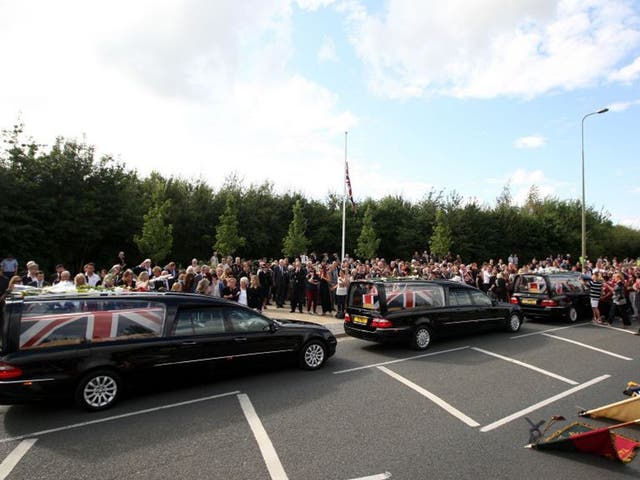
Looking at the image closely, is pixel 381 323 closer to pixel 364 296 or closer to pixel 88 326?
pixel 364 296

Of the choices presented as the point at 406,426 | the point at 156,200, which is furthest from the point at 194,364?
the point at 156,200

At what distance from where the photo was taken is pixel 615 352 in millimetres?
9422

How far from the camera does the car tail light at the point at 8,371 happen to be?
5.05 m

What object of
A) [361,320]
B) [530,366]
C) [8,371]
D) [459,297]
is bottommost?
[530,366]

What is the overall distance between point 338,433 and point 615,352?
322 inches

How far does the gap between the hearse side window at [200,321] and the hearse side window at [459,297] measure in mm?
6135

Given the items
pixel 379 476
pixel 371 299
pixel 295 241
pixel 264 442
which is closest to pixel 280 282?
pixel 371 299

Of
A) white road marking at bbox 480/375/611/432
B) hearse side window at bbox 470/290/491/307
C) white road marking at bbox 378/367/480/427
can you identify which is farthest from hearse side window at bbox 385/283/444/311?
white road marking at bbox 480/375/611/432

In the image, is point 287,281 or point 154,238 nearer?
point 287,281

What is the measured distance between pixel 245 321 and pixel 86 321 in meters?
2.50

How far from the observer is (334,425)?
5.13 meters

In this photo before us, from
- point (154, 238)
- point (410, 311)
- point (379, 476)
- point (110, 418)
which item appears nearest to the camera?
point (379, 476)

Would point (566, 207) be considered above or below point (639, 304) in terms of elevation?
above

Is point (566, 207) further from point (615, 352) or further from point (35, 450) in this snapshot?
point (35, 450)
